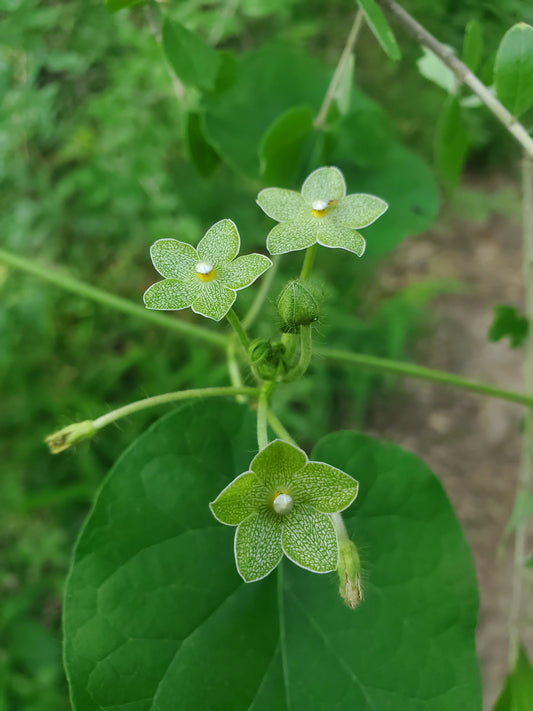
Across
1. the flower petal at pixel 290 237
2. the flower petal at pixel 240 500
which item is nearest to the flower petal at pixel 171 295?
the flower petal at pixel 290 237

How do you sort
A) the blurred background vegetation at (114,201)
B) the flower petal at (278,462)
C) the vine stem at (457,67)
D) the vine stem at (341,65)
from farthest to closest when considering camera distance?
the blurred background vegetation at (114,201), the vine stem at (341,65), the vine stem at (457,67), the flower petal at (278,462)

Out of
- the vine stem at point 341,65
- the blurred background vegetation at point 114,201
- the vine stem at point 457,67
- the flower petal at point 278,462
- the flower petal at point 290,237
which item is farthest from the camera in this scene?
the blurred background vegetation at point 114,201

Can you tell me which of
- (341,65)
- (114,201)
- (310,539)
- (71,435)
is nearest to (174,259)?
(71,435)

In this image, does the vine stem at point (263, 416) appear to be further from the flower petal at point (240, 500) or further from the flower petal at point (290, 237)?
the flower petal at point (290, 237)

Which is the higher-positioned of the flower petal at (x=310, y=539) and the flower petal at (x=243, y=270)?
the flower petal at (x=243, y=270)

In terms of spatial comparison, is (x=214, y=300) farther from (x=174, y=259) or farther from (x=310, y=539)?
(x=310, y=539)

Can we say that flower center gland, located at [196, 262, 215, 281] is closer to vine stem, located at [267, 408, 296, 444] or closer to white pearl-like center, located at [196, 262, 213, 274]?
white pearl-like center, located at [196, 262, 213, 274]

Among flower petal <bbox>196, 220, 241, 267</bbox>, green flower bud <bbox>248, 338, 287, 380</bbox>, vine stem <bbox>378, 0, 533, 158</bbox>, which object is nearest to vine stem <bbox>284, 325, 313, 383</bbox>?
green flower bud <bbox>248, 338, 287, 380</bbox>
